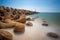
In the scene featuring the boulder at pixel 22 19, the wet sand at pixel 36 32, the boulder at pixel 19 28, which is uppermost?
the boulder at pixel 22 19

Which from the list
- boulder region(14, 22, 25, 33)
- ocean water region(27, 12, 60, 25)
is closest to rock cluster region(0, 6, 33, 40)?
boulder region(14, 22, 25, 33)

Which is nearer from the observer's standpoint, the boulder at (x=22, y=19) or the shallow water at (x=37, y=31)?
the shallow water at (x=37, y=31)

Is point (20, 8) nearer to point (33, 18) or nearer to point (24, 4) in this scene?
point (24, 4)

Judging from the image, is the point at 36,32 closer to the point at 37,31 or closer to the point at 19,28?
the point at 37,31

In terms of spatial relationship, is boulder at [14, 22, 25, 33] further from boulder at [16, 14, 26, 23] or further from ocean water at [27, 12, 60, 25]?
ocean water at [27, 12, 60, 25]

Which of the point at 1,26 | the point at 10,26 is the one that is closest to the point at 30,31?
the point at 10,26

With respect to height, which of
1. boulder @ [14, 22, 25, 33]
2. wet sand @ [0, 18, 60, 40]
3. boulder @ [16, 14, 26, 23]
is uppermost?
boulder @ [16, 14, 26, 23]

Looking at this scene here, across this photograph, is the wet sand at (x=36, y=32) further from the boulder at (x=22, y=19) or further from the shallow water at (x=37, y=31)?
the boulder at (x=22, y=19)

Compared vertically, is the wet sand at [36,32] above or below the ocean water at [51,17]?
below

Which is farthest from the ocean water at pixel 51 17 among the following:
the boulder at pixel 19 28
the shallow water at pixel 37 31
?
the boulder at pixel 19 28

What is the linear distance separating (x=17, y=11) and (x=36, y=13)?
295 millimetres

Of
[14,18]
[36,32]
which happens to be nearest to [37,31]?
[36,32]

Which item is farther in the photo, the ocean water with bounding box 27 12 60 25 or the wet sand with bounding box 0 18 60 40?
the ocean water with bounding box 27 12 60 25

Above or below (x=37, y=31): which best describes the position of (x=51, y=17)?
above
